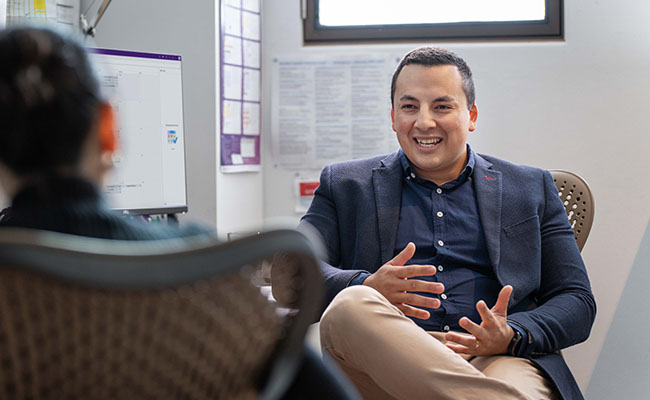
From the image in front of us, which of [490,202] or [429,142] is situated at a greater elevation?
[429,142]

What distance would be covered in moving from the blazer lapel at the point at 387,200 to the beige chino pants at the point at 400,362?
37 centimetres

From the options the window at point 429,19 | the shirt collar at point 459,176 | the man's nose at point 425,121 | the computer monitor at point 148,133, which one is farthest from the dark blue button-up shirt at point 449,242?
the window at point 429,19

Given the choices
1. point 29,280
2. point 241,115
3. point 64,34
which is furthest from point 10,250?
point 241,115

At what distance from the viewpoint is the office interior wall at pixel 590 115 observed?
8.03 ft

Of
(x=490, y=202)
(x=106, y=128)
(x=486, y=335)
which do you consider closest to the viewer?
(x=106, y=128)

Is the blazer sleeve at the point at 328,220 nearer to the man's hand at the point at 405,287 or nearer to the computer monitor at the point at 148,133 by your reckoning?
the man's hand at the point at 405,287

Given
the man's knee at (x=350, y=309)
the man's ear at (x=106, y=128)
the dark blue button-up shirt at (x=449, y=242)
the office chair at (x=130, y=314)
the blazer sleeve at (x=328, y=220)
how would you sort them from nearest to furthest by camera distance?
1. the office chair at (x=130, y=314)
2. the man's ear at (x=106, y=128)
3. the man's knee at (x=350, y=309)
4. the dark blue button-up shirt at (x=449, y=242)
5. the blazer sleeve at (x=328, y=220)

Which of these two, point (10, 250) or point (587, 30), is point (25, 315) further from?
point (587, 30)

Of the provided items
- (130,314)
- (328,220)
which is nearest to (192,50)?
(328,220)

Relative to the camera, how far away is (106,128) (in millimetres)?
660

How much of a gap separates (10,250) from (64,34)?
0.27m

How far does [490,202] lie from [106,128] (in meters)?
1.32

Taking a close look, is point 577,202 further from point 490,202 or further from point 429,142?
point 429,142

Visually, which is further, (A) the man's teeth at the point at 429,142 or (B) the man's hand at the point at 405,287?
(A) the man's teeth at the point at 429,142
